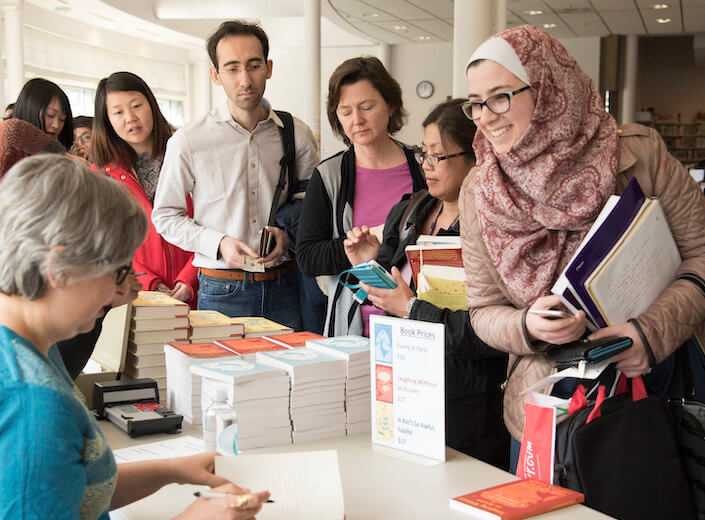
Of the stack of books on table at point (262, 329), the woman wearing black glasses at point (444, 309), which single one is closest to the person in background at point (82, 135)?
the stack of books on table at point (262, 329)

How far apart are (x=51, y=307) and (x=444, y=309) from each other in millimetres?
1244

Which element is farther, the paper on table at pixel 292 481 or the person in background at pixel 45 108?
the person in background at pixel 45 108

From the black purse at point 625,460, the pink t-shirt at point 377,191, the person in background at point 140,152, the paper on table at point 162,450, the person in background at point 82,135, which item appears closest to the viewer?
the black purse at point 625,460

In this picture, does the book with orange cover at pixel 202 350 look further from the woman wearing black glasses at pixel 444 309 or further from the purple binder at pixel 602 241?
the purple binder at pixel 602 241

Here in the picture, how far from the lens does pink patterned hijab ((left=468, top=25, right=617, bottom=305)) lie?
5.43 ft

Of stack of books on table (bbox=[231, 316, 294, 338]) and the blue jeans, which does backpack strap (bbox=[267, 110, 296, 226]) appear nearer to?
the blue jeans

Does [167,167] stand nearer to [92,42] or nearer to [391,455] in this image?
[391,455]

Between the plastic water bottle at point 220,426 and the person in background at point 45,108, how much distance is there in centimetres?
241

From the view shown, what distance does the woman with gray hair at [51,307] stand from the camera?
912 mm

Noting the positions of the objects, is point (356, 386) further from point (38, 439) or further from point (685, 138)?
point (685, 138)

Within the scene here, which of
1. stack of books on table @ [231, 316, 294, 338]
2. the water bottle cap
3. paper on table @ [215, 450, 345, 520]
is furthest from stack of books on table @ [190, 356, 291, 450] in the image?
stack of books on table @ [231, 316, 294, 338]

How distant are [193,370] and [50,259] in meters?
0.92

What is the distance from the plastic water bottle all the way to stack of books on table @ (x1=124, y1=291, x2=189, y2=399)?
49 cm

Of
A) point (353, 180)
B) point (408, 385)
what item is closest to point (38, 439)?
point (408, 385)
